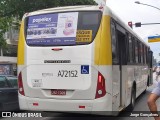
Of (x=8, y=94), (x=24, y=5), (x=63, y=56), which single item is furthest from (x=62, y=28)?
(x=24, y=5)

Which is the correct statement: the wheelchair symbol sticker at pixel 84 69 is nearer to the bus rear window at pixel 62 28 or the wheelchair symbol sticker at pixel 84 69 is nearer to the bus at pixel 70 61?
the bus at pixel 70 61

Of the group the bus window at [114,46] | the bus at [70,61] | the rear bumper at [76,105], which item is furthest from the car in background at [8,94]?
the bus window at [114,46]

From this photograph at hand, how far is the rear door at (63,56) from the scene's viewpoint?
27.2 ft

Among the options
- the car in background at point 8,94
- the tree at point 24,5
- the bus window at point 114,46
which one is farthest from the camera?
the tree at point 24,5

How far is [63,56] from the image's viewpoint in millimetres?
8539

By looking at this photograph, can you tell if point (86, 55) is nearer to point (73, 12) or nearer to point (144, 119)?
point (73, 12)

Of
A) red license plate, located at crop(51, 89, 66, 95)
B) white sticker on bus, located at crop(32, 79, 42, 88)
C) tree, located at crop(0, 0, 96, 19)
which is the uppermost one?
tree, located at crop(0, 0, 96, 19)

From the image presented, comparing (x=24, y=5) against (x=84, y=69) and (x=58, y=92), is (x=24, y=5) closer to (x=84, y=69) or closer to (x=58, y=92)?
(x=58, y=92)

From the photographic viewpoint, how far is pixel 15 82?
11.6 metres

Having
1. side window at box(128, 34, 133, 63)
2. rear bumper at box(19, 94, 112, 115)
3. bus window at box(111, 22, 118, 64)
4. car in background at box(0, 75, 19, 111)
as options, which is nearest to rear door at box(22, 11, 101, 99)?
rear bumper at box(19, 94, 112, 115)

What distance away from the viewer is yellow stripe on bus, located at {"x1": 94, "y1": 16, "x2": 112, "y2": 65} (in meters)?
8.20

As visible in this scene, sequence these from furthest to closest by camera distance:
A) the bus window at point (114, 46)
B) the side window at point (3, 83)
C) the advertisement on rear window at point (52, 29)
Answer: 1. the side window at point (3, 83)
2. the bus window at point (114, 46)
3. the advertisement on rear window at point (52, 29)

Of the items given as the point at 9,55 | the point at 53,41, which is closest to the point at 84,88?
the point at 53,41

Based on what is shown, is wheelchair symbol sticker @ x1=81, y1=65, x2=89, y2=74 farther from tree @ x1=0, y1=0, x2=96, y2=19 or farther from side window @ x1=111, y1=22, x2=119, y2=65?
tree @ x1=0, y1=0, x2=96, y2=19
